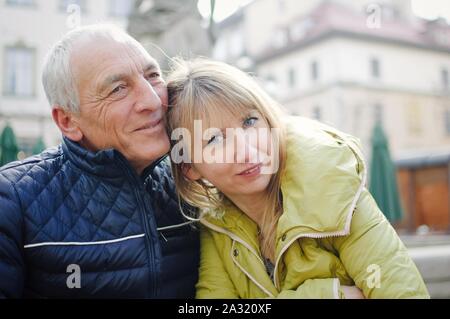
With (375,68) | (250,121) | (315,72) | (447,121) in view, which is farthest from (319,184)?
(447,121)

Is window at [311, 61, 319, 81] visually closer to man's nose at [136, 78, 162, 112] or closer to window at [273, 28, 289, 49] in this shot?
window at [273, 28, 289, 49]

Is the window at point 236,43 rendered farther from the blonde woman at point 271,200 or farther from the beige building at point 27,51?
the blonde woman at point 271,200

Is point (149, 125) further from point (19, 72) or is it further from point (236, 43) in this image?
point (236, 43)

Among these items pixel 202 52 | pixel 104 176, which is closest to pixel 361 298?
pixel 104 176

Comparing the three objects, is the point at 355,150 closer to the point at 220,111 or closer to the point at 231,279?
the point at 220,111

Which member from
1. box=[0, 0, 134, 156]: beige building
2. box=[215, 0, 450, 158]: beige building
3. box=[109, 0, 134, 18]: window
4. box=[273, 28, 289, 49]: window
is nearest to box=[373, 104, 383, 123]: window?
box=[215, 0, 450, 158]: beige building

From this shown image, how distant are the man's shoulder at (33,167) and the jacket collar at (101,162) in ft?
0.20

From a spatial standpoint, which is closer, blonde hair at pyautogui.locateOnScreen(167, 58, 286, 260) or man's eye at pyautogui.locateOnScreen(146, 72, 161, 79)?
blonde hair at pyautogui.locateOnScreen(167, 58, 286, 260)

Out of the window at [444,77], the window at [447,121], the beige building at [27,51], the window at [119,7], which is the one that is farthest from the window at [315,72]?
the beige building at [27,51]

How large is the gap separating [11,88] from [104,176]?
14.6 meters

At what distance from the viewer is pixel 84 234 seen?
1529 mm

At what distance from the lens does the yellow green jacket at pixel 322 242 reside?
1.40 metres

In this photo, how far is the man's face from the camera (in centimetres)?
160

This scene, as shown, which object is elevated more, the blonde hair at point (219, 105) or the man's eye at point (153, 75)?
the man's eye at point (153, 75)
